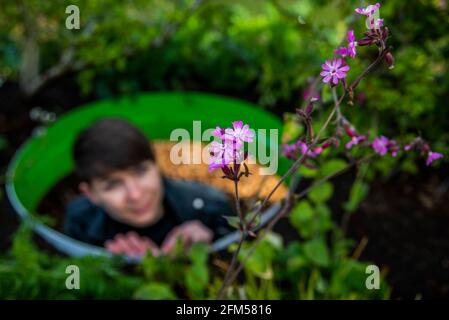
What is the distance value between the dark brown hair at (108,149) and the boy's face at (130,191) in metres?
0.03

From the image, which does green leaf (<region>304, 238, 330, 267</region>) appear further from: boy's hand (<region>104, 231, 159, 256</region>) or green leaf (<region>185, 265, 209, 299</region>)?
boy's hand (<region>104, 231, 159, 256</region>)

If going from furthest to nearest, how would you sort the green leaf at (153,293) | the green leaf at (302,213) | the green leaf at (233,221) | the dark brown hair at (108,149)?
the dark brown hair at (108,149)
the green leaf at (302,213)
the green leaf at (153,293)
the green leaf at (233,221)

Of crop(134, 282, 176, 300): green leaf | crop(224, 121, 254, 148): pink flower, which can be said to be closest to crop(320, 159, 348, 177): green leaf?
crop(134, 282, 176, 300): green leaf

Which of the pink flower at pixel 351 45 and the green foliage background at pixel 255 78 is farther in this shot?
the green foliage background at pixel 255 78

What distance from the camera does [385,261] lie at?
7.52 feet

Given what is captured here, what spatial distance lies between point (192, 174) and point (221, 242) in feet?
4.56

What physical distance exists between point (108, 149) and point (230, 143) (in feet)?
5.12

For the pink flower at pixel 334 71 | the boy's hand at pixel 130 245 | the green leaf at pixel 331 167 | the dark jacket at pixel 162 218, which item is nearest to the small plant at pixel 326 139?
the pink flower at pixel 334 71

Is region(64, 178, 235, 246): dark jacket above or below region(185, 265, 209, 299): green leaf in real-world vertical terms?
above

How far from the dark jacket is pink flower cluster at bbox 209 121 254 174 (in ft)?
6.02

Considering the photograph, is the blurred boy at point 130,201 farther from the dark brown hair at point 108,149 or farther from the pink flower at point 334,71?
the pink flower at point 334,71

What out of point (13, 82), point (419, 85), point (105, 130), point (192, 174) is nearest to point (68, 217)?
point (105, 130)

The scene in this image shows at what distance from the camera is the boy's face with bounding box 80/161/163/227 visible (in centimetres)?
226

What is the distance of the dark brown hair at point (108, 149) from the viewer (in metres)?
2.24
